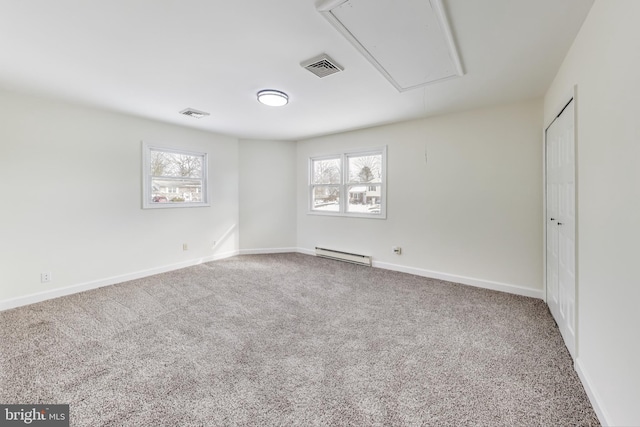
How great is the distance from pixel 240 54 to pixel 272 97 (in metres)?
0.77

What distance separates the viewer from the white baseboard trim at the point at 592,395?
1.39 metres

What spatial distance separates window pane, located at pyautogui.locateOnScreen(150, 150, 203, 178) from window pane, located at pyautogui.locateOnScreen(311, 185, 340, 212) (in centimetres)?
226

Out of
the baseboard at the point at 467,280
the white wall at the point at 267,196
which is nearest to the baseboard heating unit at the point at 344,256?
the baseboard at the point at 467,280

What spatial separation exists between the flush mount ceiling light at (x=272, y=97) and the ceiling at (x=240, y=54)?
90 millimetres

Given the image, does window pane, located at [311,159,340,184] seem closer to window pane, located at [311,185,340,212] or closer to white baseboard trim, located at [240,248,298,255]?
window pane, located at [311,185,340,212]

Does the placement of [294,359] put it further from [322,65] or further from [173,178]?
[173,178]

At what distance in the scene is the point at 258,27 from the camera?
185 centimetres

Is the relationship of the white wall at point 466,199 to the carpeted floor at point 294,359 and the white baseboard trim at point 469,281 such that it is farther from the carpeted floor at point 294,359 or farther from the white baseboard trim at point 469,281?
the carpeted floor at point 294,359

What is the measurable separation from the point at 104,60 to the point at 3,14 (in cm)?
60

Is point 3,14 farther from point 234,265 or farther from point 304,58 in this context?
point 234,265

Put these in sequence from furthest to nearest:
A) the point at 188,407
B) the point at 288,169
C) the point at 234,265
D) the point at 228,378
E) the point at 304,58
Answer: the point at 288,169
the point at 234,265
the point at 304,58
the point at 228,378
the point at 188,407

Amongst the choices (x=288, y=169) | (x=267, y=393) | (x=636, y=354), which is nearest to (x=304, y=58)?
(x=267, y=393)

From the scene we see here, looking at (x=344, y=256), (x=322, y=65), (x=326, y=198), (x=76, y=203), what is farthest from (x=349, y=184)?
Answer: (x=76, y=203)

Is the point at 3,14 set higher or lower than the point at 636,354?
higher
